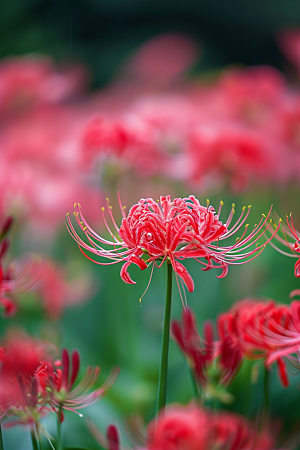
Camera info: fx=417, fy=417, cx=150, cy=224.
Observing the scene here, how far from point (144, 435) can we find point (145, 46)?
1.61 ft

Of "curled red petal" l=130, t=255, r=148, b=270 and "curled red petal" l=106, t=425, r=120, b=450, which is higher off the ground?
"curled red petal" l=130, t=255, r=148, b=270

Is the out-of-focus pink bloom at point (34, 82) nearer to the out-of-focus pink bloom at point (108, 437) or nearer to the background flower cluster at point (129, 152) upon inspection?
→ the background flower cluster at point (129, 152)

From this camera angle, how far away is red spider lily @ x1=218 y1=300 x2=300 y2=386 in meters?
0.41

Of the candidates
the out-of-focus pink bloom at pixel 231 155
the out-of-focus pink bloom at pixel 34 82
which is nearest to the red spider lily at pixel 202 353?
the out-of-focus pink bloom at pixel 231 155

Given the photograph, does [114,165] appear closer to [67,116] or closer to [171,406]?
[67,116]

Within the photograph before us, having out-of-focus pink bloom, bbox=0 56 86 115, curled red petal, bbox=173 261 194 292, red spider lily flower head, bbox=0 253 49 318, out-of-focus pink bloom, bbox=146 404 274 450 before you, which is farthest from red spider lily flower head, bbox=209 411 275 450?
out-of-focus pink bloom, bbox=0 56 86 115

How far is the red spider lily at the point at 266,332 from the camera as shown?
1.34ft

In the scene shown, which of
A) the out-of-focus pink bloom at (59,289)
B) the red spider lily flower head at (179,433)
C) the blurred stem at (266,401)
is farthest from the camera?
the out-of-focus pink bloom at (59,289)

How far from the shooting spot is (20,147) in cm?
61

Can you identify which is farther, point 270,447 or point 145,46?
point 145,46

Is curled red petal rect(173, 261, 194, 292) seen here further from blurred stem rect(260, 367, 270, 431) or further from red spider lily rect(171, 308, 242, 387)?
blurred stem rect(260, 367, 270, 431)

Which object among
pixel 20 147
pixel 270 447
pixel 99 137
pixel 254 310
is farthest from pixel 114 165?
pixel 270 447

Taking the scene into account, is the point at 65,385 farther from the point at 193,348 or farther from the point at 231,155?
the point at 231,155

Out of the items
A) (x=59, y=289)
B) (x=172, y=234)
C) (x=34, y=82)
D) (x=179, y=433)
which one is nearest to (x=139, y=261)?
(x=172, y=234)
